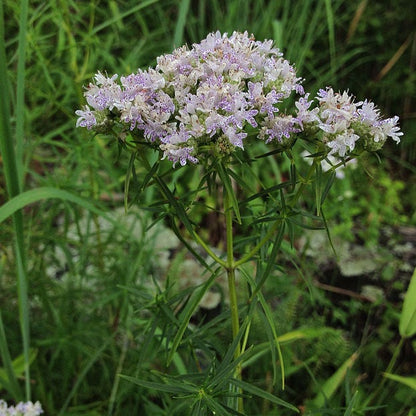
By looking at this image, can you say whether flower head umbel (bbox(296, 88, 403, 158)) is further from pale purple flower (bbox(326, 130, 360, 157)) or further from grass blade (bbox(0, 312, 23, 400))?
grass blade (bbox(0, 312, 23, 400))

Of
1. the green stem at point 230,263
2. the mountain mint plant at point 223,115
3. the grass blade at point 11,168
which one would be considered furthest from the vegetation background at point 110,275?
Result: the mountain mint plant at point 223,115

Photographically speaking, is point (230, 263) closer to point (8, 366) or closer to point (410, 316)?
point (410, 316)

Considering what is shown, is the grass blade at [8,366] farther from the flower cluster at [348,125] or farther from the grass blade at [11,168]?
the flower cluster at [348,125]

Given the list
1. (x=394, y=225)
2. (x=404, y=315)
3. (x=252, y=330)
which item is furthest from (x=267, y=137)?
(x=394, y=225)

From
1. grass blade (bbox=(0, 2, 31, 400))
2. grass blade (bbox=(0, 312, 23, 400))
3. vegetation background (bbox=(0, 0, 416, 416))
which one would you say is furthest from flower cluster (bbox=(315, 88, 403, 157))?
grass blade (bbox=(0, 312, 23, 400))

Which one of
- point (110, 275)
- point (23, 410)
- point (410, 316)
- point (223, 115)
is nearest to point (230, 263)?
point (223, 115)

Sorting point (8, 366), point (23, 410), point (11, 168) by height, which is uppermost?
point (11, 168)
